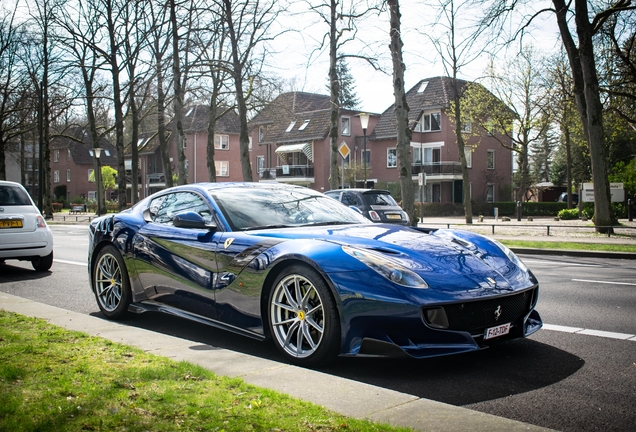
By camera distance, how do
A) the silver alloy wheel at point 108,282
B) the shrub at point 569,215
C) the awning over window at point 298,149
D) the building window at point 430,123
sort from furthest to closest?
the awning over window at point 298,149 < the building window at point 430,123 < the shrub at point 569,215 < the silver alloy wheel at point 108,282

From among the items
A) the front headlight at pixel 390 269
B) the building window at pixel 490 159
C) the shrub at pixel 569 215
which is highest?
the building window at pixel 490 159

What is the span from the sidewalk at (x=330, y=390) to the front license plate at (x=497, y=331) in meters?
1.17

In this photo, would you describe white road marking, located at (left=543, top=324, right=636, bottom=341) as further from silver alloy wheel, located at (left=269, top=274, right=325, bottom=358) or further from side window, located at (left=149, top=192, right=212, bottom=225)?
side window, located at (left=149, top=192, right=212, bottom=225)

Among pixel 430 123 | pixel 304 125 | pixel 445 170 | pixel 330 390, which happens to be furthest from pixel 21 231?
pixel 304 125

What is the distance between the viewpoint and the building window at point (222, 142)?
74125 mm

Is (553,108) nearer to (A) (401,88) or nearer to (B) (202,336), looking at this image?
(A) (401,88)

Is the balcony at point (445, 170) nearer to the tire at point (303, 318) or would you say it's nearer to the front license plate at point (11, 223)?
the front license plate at point (11, 223)

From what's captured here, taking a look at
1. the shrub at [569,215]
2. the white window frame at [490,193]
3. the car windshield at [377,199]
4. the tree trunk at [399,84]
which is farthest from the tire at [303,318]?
the white window frame at [490,193]

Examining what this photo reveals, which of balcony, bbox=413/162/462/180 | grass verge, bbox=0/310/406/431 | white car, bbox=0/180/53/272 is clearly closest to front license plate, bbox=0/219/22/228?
white car, bbox=0/180/53/272

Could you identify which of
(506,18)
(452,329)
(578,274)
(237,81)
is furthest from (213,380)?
(237,81)

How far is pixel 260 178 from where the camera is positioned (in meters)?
65.2

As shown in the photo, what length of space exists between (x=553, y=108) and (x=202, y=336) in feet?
137

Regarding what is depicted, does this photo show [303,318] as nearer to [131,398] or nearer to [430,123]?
[131,398]

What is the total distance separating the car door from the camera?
5.61 metres
